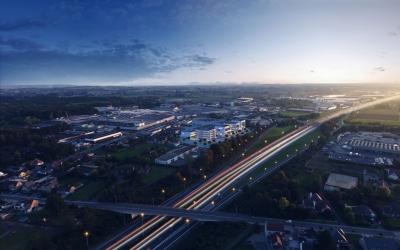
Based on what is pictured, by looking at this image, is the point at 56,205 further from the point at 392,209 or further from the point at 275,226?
the point at 392,209

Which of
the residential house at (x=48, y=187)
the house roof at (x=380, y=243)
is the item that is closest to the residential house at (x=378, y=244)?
the house roof at (x=380, y=243)

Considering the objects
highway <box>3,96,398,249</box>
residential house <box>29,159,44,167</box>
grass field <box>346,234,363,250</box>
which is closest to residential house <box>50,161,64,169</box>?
residential house <box>29,159,44,167</box>

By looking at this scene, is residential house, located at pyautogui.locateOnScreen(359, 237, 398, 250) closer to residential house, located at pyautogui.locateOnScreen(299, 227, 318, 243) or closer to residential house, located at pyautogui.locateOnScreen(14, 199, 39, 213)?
residential house, located at pyautogui.locateOnScreen(299, 227, 318, 243)

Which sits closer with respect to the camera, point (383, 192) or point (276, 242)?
point (276, 242)

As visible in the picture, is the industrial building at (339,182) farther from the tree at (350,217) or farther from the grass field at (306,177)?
the tree at (350,217)

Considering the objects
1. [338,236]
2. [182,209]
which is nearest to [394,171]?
[338,236]

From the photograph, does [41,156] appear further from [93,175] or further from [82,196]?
[82,196]

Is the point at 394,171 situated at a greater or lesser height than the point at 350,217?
greater
